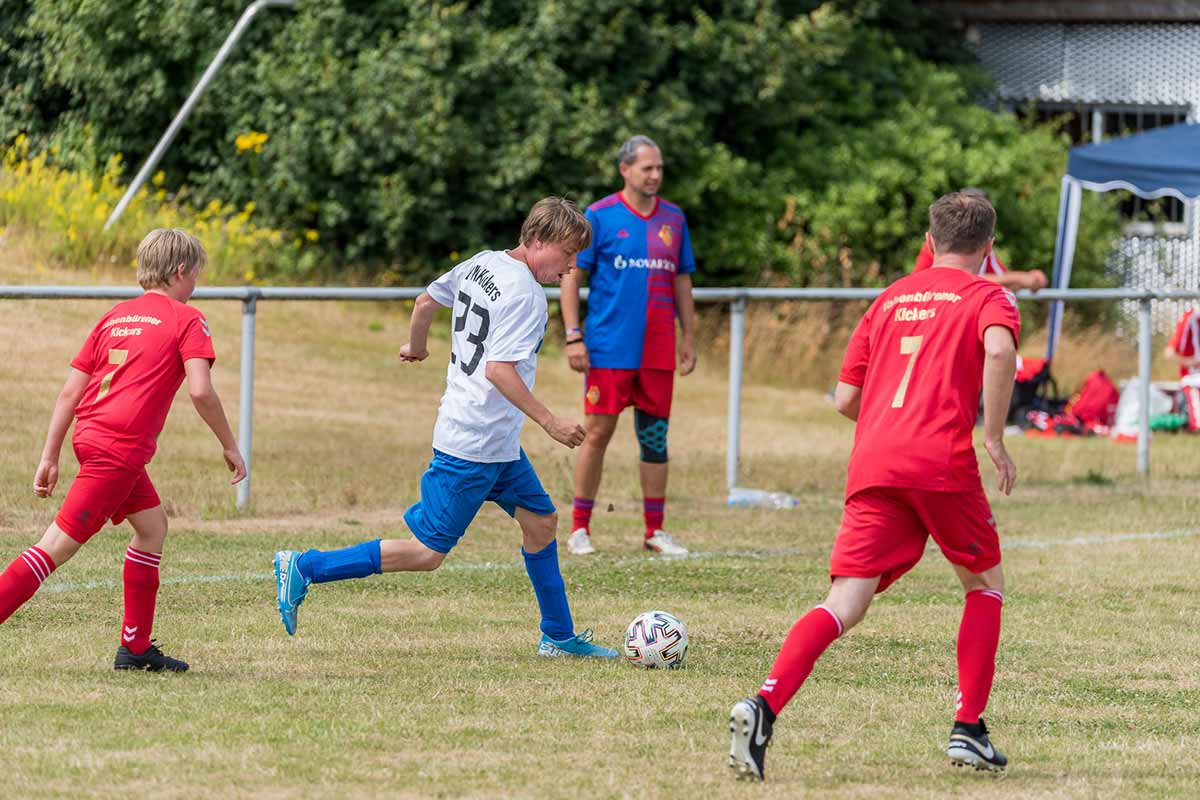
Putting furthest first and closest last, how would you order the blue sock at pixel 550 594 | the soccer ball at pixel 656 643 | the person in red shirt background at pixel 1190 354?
1. the person in red shirt background at pixel 1190 354
2. the blue sock at pixel 550 594
3. the soccer ball at pixel 656 643

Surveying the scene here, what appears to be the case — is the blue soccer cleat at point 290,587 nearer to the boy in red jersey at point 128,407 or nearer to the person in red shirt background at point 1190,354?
the boy in red jersey at point 128,407

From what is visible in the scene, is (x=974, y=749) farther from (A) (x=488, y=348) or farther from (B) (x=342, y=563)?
(B) (x=342, y=563)

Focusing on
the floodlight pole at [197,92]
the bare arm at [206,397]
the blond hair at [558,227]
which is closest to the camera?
the bare arm at [206,397]

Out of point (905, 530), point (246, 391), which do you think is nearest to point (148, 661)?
point (905, 530)

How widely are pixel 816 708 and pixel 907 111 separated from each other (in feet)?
59.9

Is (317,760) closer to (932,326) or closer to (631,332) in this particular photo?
(932,326)

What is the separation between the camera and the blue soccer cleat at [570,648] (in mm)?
A: 6828

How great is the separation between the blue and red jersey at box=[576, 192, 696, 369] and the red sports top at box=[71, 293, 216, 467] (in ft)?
11.7

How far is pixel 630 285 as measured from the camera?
9.52 meters

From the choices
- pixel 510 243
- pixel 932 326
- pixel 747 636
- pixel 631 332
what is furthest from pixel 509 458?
pixel 510 243

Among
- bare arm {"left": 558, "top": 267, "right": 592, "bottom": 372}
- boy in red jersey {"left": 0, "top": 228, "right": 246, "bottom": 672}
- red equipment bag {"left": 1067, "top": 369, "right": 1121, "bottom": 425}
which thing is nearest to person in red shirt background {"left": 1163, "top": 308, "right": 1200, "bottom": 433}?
red equipment bag {"left": 1067, "top": 369, "right": 1121, "bottom": 425}

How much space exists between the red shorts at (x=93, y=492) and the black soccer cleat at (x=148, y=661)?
0.44 m

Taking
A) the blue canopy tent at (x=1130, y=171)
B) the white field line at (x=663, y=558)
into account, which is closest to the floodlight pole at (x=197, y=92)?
the blue canopy tent at (x=1130, y=171)

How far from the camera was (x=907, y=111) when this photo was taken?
23.4 meters
